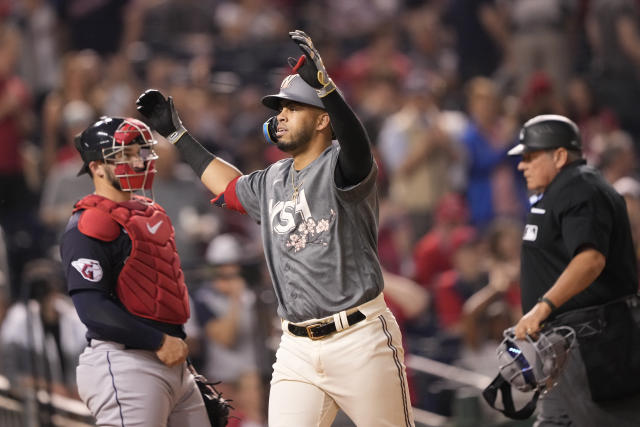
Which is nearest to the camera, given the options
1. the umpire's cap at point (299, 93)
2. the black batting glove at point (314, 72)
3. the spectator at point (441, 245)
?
the black batting glove at point (314, 72)

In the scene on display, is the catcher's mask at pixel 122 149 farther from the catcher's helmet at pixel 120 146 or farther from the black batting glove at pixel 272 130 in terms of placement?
the black batting glove at pixel 272 130

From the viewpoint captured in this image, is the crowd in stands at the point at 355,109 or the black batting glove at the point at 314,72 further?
the crowd in stands at the point at 355,109

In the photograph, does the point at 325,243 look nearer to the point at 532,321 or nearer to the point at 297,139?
the point at 297,139

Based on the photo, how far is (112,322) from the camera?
194 inches

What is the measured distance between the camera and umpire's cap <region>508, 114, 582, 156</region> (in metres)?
5.70

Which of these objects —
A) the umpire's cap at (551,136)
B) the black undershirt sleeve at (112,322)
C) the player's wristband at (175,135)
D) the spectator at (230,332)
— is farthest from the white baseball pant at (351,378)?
the spectator at (230,332)

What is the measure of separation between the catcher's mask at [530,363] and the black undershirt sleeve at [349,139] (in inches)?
53.7

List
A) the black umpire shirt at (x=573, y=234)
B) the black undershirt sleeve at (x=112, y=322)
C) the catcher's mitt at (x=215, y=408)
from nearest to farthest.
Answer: the black undershirt sleeve at (x=112, y=322)
the catcher's mitt at (x=215, y=408)
the black umpire shirt at (x=573, y=234)

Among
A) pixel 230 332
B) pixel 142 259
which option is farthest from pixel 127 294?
pixel 230 332

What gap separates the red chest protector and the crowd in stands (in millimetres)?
2162

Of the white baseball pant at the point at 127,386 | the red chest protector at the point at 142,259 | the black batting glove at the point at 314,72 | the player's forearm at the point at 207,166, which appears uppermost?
the black batting glove at the point at 314,72

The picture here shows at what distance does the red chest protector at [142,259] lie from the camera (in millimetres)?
5039

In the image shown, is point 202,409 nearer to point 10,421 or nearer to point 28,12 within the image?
point 10,421

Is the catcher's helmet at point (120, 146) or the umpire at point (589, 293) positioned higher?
the catcher's helmet at point (120, 146)
